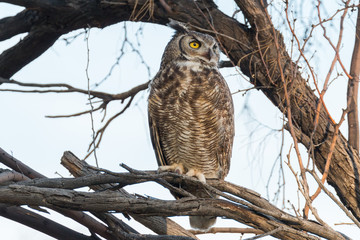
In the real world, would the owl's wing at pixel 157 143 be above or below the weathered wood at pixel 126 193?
above

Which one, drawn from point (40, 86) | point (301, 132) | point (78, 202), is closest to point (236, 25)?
point (301, 132)

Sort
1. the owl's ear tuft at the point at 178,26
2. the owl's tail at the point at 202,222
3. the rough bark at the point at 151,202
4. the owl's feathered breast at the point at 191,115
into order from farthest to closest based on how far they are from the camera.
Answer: the owl's ear tuft at the point at 178,26, the owl's tail at the point at 202,222, the owl's feathered breast at the point at 191,115, the rough bark at the point at 151,202

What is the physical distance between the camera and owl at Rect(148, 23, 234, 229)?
120 inches

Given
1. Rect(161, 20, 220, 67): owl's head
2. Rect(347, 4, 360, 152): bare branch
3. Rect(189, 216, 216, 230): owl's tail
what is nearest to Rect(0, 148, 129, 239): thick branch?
Rect(189, 216, 216, 230): owl's tail

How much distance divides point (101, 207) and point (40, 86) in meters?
1.62

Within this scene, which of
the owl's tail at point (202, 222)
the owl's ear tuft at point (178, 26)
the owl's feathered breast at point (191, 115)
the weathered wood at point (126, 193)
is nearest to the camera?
the weathered wood at point (126, 193)

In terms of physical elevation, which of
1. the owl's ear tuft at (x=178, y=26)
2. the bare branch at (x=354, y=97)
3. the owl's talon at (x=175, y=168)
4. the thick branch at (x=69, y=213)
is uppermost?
the owl's ear tuft at (x=178, y=26)

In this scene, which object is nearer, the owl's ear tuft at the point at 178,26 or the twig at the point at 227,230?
the twig at the point at 227,230

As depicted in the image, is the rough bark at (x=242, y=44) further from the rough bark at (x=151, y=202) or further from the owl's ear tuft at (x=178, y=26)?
the rough bark at (x=151, y=202)

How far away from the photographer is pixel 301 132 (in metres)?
3.25

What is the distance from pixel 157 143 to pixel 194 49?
64 cm

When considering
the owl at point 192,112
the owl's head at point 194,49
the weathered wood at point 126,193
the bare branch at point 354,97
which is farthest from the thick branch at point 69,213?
the bare branch at point 354,97

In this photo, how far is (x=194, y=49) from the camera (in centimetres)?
329

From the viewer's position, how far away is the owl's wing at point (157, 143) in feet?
10.6
